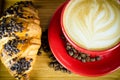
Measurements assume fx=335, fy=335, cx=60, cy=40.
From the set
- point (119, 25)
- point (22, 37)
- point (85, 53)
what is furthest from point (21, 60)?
point (119, 25)

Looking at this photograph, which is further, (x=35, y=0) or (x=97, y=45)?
(x=35, y=0)

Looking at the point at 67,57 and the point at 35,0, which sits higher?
the point at 35,0

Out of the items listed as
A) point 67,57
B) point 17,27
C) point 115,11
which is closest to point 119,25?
point 115,11

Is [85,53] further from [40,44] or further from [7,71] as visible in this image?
[7,71]

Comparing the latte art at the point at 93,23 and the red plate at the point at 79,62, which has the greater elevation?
the latte art at the point at 93,23

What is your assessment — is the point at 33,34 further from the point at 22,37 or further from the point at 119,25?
the point at 119,25

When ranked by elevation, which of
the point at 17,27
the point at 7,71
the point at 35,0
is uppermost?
the point at 35,0
